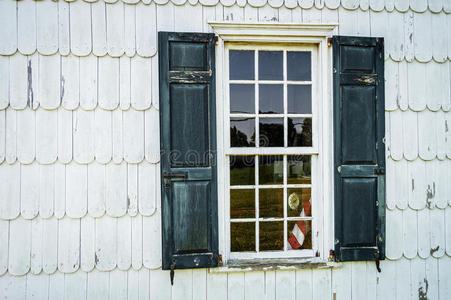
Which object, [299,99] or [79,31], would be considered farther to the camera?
[299,99]

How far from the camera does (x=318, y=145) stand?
320 cm

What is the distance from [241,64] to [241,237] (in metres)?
1.54

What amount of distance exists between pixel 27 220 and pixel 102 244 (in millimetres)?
623

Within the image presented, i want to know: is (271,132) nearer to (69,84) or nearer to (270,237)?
(270,237)

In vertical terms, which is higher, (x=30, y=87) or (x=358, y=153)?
(x=30, y=87)

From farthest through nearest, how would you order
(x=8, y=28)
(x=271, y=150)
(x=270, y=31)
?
(x=271, y=150) → (x=270, y=31) → (x=8, y=28)

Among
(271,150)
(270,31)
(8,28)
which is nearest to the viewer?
(8,28)

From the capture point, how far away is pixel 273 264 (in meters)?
3.08

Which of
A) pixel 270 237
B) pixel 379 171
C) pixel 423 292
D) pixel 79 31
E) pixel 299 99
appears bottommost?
pixel 423 292

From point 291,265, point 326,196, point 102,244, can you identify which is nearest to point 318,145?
point 326,196

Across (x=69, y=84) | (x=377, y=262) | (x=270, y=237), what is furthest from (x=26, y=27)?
(x=377, y=262)

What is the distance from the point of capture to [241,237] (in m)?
3.20

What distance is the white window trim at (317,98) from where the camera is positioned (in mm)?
3045

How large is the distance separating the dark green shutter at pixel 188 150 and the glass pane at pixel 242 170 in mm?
252
